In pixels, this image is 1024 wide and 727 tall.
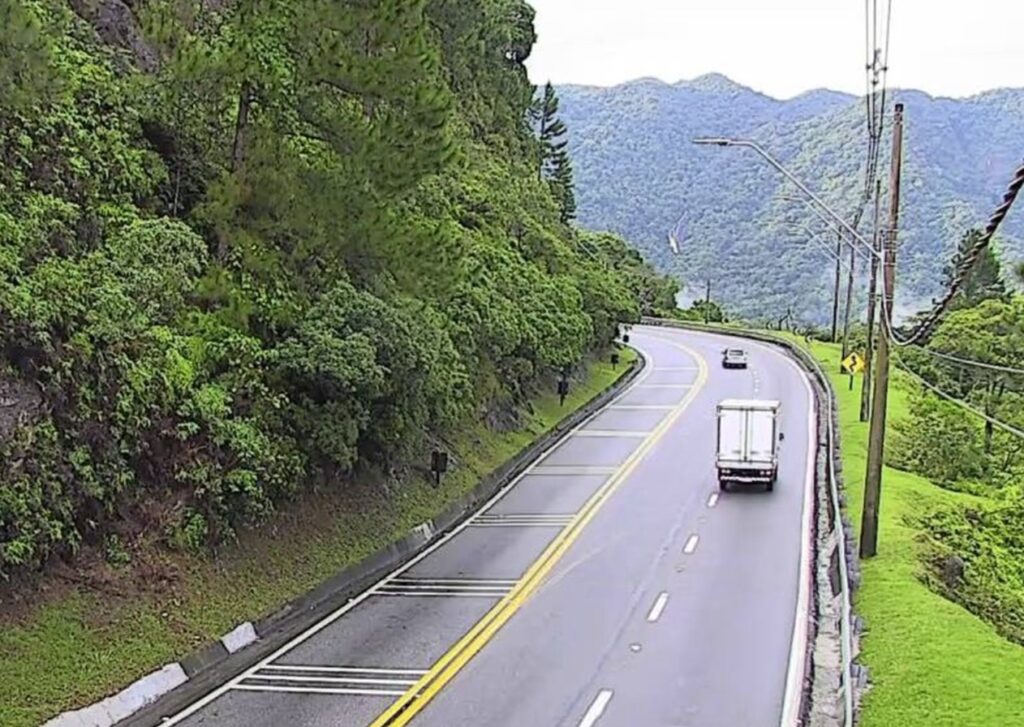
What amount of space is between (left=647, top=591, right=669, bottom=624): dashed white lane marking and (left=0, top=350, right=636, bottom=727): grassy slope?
20.7 ft

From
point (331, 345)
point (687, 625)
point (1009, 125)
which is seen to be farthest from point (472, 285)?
point (1009, 125)

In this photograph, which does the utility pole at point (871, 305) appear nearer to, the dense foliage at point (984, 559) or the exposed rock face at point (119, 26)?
the dense foliage at point (984, 559)

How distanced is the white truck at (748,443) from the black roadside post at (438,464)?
8.29 m

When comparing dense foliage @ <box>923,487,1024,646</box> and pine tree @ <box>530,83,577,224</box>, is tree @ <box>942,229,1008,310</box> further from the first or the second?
dense foliage @ <box>923,487,1024,646</box>

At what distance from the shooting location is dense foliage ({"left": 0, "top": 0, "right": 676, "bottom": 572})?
19766mm

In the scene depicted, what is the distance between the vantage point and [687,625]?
22.6 metres

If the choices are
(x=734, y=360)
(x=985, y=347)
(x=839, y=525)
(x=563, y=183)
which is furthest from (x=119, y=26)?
(x=563, y=183)

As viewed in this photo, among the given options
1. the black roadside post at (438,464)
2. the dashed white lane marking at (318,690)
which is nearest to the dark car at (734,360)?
the black roadside post at (438,464)

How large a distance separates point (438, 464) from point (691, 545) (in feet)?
24.0

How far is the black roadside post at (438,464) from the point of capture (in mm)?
33312

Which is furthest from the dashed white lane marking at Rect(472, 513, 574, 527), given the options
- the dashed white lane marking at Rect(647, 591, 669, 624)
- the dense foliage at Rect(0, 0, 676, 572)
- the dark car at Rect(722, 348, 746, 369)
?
the dark car at Rect(722, 348, 746, 369)

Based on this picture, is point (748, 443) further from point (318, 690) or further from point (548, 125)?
point (548, 125)

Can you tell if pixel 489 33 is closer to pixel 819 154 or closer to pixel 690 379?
pixel 690 379

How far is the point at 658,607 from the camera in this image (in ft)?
78.7
